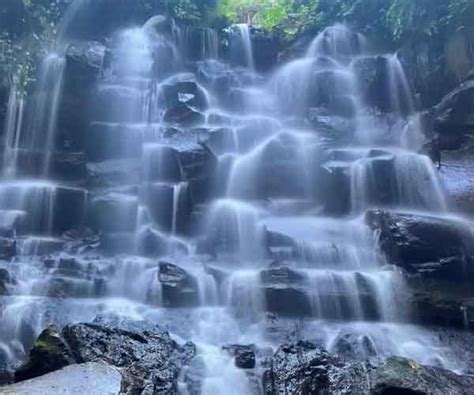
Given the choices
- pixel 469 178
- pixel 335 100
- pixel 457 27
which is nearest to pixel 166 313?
pixel 469 178

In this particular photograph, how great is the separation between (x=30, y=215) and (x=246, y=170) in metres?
5.31

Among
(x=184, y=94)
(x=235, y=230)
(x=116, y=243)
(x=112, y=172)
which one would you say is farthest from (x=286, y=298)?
(x=184, y=94)

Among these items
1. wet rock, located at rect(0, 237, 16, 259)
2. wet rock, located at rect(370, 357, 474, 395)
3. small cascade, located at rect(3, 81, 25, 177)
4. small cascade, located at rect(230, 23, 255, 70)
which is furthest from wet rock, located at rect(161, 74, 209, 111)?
wet rock, located at rect(370, 357, 474, 395)

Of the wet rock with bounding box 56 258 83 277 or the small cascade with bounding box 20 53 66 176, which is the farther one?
the small cascade with bounding box 20 53 66 176

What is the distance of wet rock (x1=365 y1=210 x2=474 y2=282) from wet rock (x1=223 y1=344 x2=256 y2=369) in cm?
385

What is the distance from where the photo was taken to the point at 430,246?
10.1m

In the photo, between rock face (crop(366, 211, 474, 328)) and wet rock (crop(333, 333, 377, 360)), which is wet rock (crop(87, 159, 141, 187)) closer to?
rock face (crop(366, 211, 474, 328))

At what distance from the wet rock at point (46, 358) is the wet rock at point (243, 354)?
7.62 ft

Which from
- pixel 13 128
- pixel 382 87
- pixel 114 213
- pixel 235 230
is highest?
pixel 382 87

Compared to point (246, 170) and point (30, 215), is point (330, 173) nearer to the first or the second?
point (246, 170)

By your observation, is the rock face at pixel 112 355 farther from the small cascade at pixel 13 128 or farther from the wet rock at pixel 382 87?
the wet rock at pixel 382 87

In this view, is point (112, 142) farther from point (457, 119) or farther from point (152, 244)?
point (457, 119)

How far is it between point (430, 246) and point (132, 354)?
6189 mm

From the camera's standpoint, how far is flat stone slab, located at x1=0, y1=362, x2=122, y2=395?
5.11 metres
